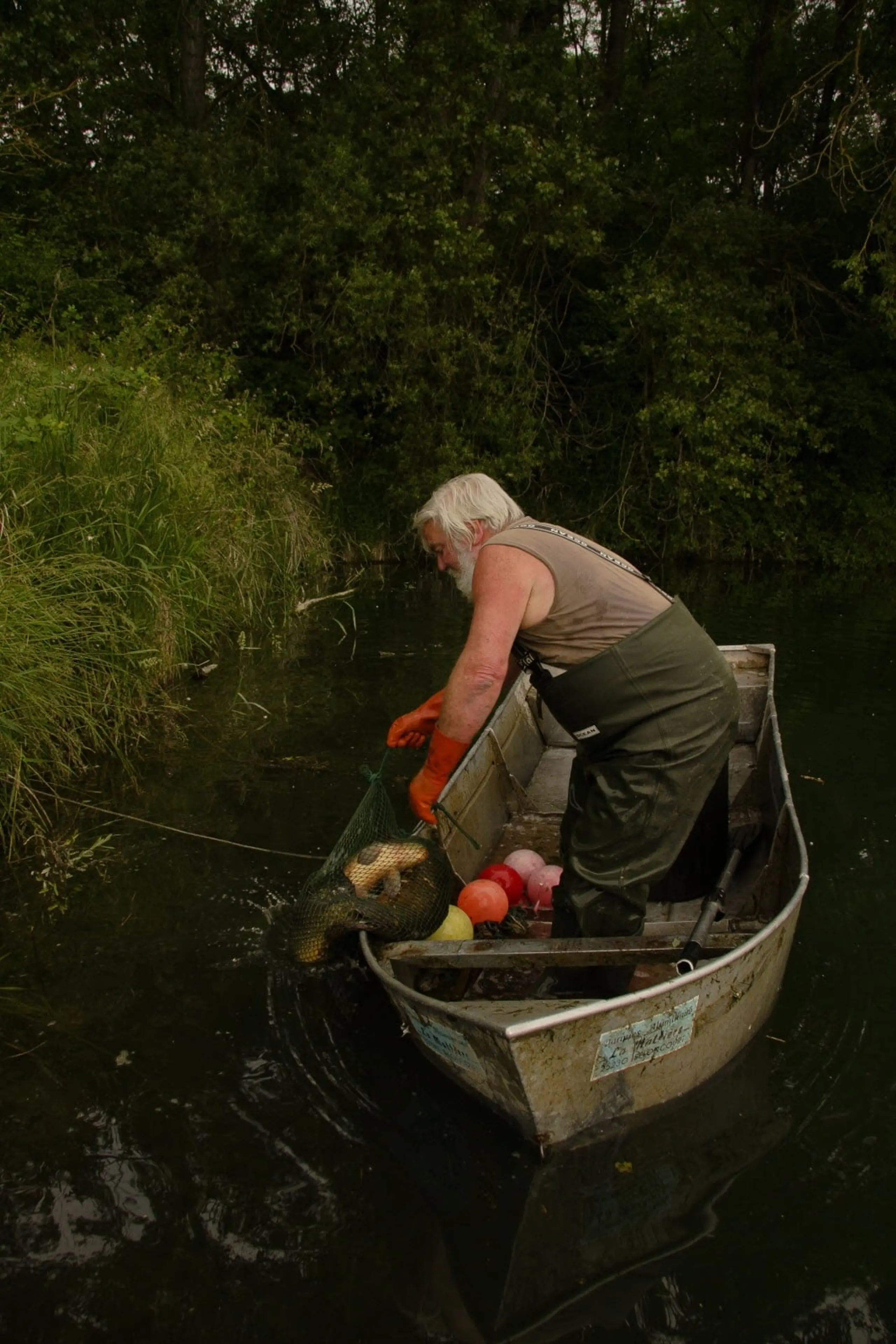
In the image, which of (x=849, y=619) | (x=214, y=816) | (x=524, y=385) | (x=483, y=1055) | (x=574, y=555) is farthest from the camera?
(x=524, y=385)

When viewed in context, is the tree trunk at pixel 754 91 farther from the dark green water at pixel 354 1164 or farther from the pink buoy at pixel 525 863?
the dark green water at pixel 354 1164

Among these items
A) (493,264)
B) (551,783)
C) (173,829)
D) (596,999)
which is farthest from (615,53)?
(596,999)

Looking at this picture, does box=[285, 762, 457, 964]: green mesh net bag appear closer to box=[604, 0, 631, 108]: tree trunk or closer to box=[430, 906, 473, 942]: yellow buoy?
box=[430, 906, 473, 942]: yellow buoy

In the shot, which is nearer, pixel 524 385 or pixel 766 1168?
pixel 766 1168

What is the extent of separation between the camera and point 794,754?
7.64 m

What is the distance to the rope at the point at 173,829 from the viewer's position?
584 centimetres

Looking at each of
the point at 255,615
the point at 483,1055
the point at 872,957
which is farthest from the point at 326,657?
the point at 483,1055

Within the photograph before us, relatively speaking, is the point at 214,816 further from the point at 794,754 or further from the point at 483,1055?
the point at 794,754

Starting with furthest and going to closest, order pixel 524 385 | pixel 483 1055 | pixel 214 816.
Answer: pixel 524 385, pixel 214 816, pixel 483 1055

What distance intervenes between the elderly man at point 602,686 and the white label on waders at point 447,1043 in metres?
0.74

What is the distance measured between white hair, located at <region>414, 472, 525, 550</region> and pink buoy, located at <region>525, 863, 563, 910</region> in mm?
1793

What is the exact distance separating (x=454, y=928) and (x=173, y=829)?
2.34 m

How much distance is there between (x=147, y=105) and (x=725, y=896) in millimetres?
17669

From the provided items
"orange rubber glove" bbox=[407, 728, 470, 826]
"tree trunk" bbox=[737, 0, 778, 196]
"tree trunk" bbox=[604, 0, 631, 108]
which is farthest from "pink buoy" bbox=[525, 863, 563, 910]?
"tree trunk" bbox=[604, 0, 631, 108]
